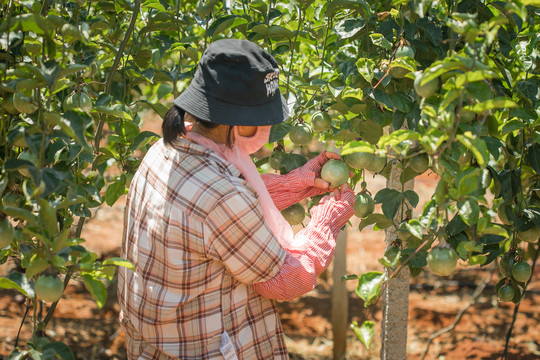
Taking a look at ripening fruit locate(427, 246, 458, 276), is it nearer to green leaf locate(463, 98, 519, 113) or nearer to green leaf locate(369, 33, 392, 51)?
green leaf locate(463, 98, 519, 113)

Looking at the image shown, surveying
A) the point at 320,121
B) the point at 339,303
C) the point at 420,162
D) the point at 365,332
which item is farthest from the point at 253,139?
the point at 339,303

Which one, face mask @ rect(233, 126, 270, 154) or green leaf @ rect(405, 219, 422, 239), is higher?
face mask @ rect(233, 126, 270, 154)

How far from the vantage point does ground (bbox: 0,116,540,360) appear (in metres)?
2.66

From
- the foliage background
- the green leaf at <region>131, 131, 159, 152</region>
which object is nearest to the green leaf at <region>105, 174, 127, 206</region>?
the foliage background

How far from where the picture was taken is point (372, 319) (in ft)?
9.70

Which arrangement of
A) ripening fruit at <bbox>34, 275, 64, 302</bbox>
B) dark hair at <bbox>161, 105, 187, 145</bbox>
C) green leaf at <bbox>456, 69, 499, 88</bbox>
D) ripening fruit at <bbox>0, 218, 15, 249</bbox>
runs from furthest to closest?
dark hair at <bbox>161, 105, 187, 145</bbox>, ripening fruit at <bbox>0, 218, 15, 249</bbox>, ripening fruit at <bbox>34, 275, 64, 302</bbox>, green leaf at <bbox>456, 69, 499, 88</bbox>

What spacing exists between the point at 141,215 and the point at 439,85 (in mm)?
629

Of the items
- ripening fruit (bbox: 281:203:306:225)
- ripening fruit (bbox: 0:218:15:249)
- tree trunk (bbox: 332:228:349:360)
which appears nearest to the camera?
ripening fruit (bbox: 0:218:15:249)

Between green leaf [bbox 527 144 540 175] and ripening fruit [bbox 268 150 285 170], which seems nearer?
green leaf [bbox 527 144 540 175]

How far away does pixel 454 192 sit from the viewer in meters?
0.91

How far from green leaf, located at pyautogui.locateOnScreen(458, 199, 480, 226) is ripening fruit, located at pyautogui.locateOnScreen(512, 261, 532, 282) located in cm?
47

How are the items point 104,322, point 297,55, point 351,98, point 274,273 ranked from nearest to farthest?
point 274,273 < point 351,98 < point 297,55 < point 104,322

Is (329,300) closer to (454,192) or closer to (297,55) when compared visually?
(297,55)

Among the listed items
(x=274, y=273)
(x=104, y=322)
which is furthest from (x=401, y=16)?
(x=104, y=322)
